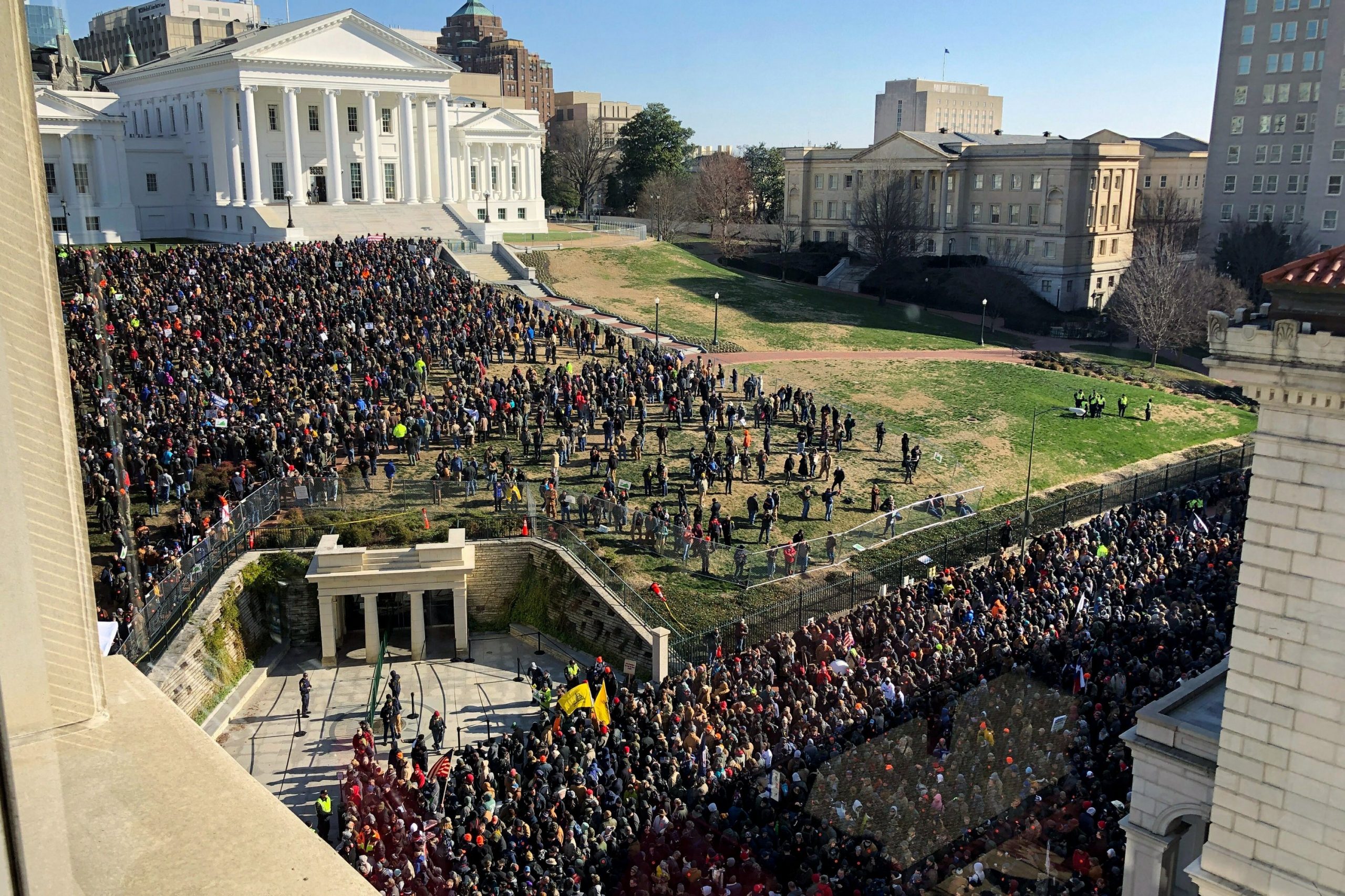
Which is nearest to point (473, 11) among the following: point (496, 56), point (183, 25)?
point (496, 56)

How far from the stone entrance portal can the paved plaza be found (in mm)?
632

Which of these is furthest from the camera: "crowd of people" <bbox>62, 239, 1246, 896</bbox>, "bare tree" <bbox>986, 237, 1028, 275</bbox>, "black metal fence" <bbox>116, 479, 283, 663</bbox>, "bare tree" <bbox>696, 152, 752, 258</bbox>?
"bare tree" <bbox>696, 152, 752, 258</bbox>

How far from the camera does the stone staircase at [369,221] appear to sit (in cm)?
6712

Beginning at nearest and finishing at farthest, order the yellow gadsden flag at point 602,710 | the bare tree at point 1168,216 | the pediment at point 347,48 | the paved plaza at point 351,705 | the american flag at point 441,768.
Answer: the american flag at point 441,768 → the yellow gadsden flag at point 602,710 → the paved plaza at point 351,705 → the pediment at point 347,48 → the bare tree at point 1168,216

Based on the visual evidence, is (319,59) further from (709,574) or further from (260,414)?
(709,574)

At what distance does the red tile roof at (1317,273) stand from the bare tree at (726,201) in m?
77.1

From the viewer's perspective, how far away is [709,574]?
31266 millimetres

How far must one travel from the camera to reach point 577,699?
23688 mm

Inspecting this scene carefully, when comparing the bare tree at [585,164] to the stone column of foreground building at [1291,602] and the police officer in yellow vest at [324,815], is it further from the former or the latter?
the stone column of foreground building at [1291,602]

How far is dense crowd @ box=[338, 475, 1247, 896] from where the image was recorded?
1855 centimetres

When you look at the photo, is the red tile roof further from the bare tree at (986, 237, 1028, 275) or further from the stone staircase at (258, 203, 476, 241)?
the bare tree at (986, 237, 1028, 275)

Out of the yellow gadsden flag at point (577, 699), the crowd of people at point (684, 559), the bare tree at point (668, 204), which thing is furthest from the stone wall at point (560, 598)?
the bare tree at point (668, 204)

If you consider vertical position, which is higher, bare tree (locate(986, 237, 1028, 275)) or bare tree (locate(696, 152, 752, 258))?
bare tree (locate(696, 152, 752, 258))

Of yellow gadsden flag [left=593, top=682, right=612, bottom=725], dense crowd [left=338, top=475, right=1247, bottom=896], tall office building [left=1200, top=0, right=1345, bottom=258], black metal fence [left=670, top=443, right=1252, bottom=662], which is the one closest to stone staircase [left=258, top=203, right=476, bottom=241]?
black metal fence [left=670, top=443, right=1252, bottom=662]
